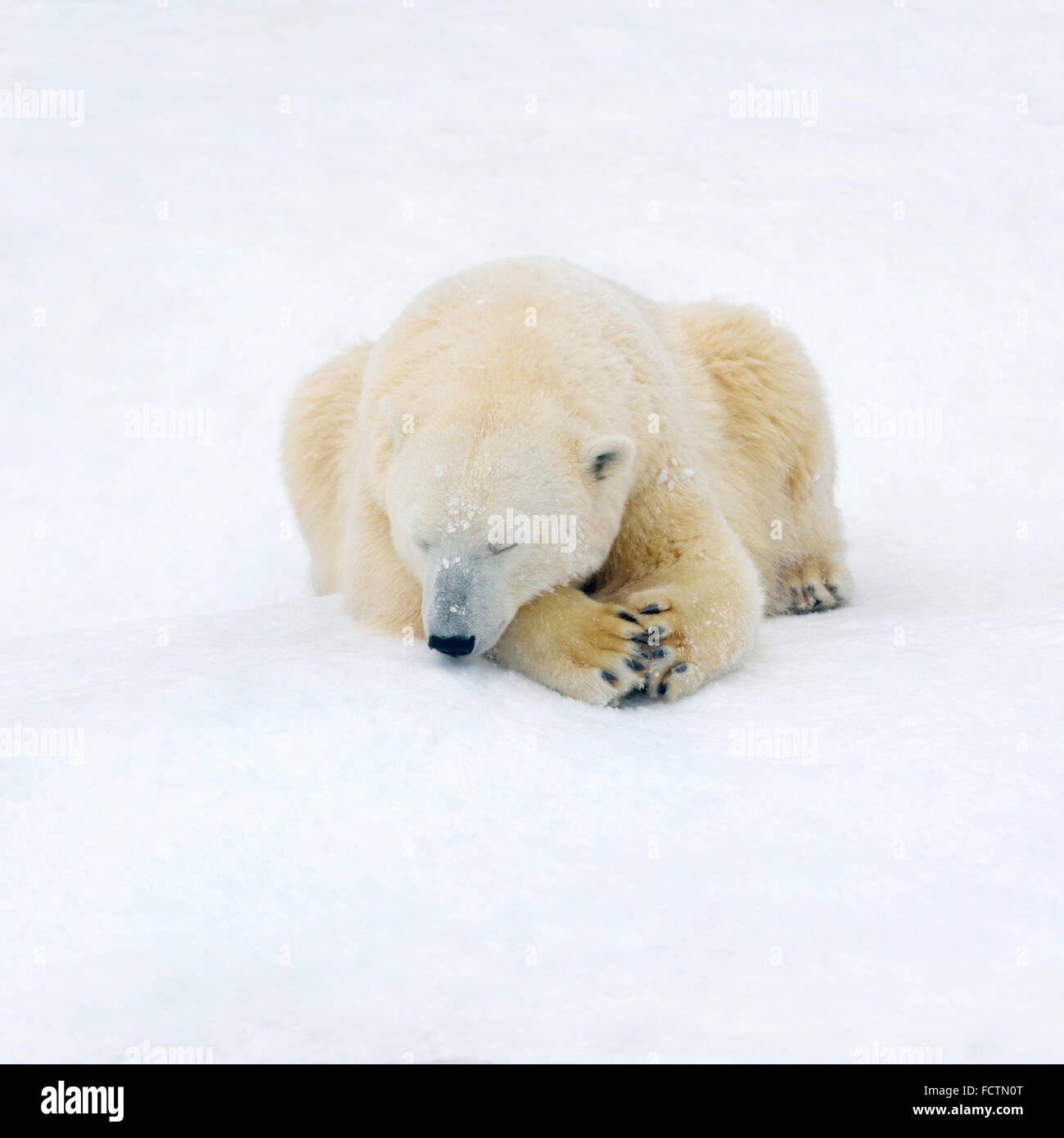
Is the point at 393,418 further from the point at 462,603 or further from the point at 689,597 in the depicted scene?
the point at 689,597

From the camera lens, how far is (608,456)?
3.88 m

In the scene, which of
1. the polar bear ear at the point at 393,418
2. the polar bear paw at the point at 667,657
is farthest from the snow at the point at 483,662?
the polar bear ear at the point at 393,418

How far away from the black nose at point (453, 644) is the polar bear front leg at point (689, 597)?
1.70ft

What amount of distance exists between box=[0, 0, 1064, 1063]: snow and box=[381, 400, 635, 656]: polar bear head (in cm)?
24

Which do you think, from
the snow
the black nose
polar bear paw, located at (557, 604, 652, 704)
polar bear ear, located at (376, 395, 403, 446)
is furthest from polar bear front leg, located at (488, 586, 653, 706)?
polar bear ear, located at (376, 395, 403, 446)

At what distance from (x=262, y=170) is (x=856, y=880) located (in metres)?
7.92

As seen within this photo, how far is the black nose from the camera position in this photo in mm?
3537

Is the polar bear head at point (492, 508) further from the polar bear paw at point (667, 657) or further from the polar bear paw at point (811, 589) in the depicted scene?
the polar bear paw at point (811, 589)

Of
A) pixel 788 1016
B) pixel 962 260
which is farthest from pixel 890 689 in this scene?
pixel 962 260

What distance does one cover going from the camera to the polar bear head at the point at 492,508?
142 inches

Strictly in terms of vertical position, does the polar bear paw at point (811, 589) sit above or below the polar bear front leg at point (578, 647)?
below

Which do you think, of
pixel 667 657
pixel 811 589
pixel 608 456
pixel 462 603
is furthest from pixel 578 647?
pixel 811 589

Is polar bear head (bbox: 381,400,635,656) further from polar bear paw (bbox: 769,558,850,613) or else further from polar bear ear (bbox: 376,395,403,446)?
polar bear paw (bbox: 769,558,850,613)

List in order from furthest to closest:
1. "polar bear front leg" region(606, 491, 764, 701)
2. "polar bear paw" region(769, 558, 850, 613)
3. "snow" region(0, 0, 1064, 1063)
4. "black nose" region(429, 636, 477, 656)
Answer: "polar bear paw" region(769, 558, 850, 613), "polar bear front leg" region(606, 491, 764, 701), "black nose" region(429, 636, 477, 656), "snow" region(0, 0, 1064, 1063)
